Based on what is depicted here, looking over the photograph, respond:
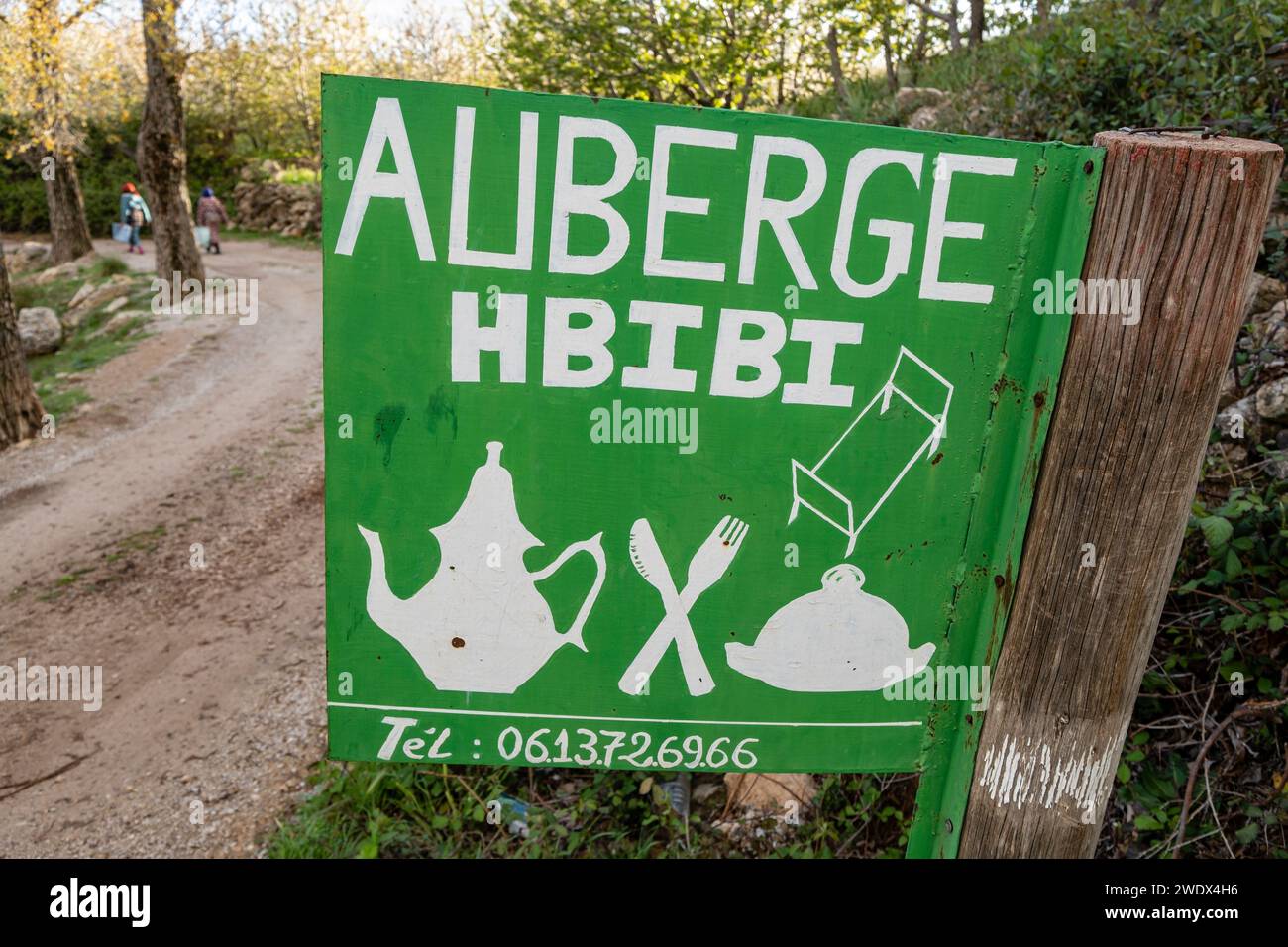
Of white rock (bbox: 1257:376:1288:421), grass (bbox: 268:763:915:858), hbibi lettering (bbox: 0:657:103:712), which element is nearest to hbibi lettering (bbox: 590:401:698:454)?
grass (bbox: 268:763:915:858)

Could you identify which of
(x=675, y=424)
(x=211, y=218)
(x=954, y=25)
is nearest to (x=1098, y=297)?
(x=675, y=424)

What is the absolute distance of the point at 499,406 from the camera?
1.76 metres

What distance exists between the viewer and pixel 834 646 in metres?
1.92

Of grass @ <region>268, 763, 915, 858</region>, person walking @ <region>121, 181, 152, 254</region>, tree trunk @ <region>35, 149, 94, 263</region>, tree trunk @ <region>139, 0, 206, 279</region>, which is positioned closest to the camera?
grass @ <region>268, 763, 915, 858</region>

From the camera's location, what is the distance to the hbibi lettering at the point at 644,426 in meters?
1.77

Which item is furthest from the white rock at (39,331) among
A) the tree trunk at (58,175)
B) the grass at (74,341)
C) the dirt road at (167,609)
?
the tree trunk at (58,175)

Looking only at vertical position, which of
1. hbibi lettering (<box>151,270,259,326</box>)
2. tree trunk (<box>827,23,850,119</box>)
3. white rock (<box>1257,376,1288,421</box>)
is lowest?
hbibi lettering (<box>151,270,259,326</box>)

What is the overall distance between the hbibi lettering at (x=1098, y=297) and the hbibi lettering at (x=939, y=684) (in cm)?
78

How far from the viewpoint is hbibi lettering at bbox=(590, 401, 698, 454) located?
5.81 ft

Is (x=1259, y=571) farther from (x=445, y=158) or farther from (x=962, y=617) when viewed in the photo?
(x=445, y=158)

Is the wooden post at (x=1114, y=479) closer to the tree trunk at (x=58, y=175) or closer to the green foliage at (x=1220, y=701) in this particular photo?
the green foliage at (x=1220, y=701)

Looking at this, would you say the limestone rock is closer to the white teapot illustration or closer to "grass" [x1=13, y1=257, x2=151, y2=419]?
the white teapot illustration

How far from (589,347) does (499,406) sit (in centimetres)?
21

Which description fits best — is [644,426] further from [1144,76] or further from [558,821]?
[1144,76]
